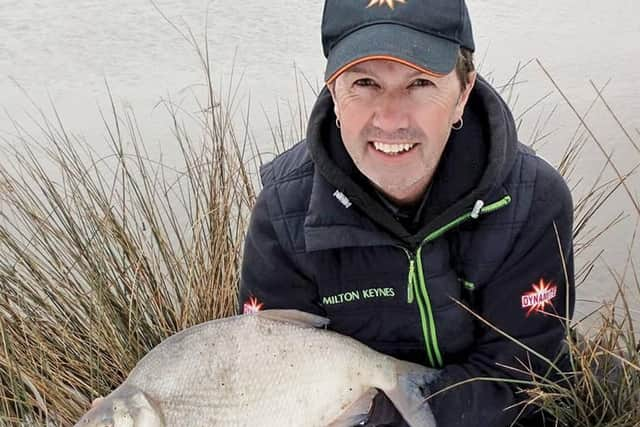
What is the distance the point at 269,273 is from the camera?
180 centimetres

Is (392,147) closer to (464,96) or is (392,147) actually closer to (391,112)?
(391,112)

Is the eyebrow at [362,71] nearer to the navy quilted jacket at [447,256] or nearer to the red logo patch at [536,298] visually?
the navy quilted jacket at [447,256]

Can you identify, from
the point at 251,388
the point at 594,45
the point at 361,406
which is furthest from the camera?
the point at 594,45

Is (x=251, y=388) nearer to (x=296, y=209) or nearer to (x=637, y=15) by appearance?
(x=296, y=209)

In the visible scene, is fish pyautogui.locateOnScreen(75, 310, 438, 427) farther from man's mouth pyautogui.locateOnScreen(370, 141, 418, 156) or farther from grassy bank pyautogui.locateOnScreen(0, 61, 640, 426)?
grassy bank pyautogui.locateOnScreen(0, 61, 640, 426)

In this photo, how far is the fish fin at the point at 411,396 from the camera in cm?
167

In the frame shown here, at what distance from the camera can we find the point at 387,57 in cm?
144

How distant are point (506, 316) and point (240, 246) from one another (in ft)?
3.27

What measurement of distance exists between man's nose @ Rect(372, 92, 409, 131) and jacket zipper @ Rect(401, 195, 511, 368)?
0.28 m

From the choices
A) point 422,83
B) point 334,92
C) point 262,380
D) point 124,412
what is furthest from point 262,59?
point 124,412

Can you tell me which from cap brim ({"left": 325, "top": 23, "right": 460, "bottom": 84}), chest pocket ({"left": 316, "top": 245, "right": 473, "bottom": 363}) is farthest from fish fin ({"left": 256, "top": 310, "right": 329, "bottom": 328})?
cap brim ({"left": 325, "top": 23, "right": 460, "bottom": 84})

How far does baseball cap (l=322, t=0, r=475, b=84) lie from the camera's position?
145 centimetres

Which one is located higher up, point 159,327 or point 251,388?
point 251,388

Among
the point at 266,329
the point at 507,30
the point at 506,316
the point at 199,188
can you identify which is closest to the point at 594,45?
the point at 507,30
